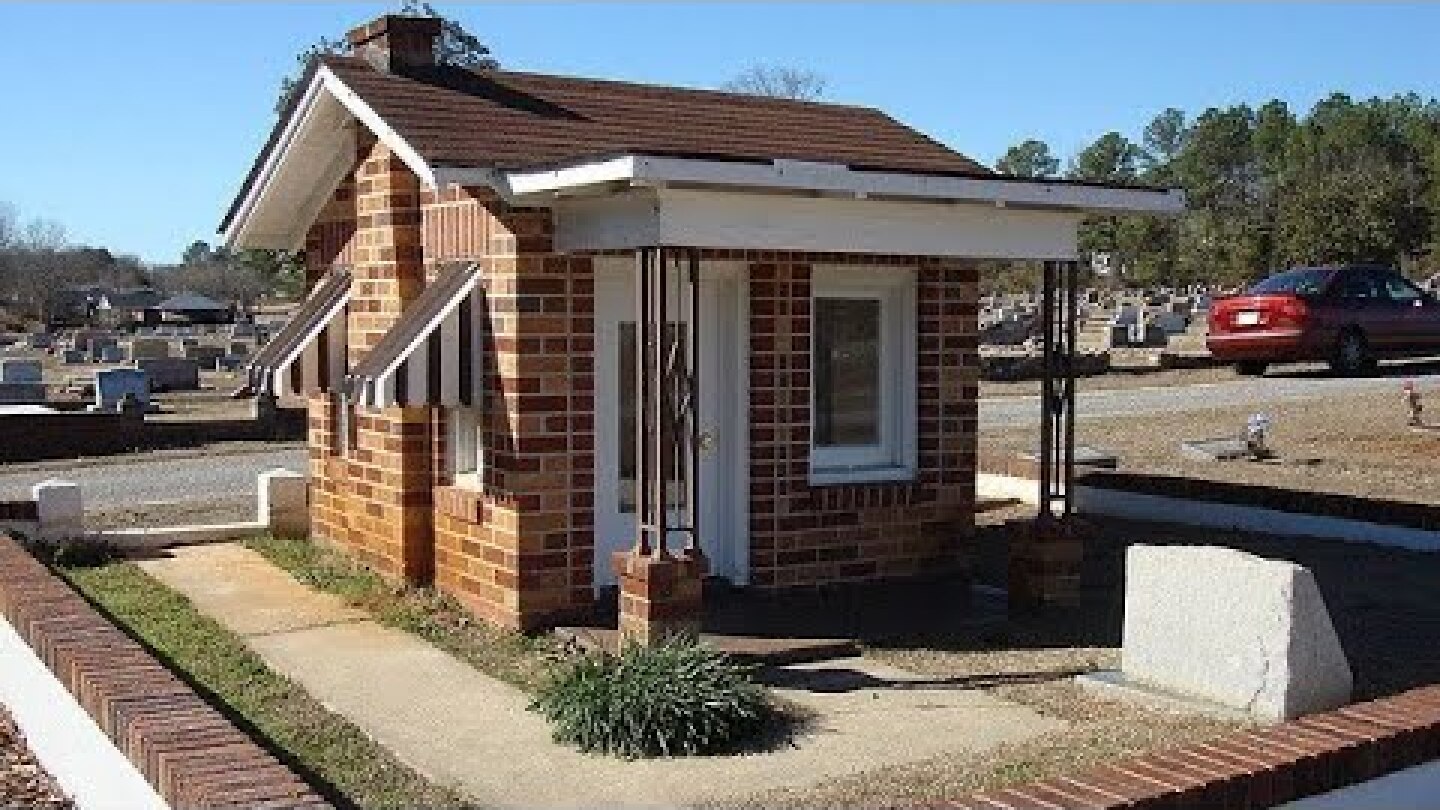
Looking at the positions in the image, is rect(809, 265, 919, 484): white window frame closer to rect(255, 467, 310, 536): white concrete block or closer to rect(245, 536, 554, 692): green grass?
rect(245, 536, 554, 692): green grass

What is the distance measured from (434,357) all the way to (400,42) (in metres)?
2.53

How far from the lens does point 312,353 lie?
10.4 m

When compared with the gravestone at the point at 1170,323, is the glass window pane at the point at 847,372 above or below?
below

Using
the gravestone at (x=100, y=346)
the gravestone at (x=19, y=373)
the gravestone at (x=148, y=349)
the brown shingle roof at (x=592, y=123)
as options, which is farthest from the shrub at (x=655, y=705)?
the gravestone at (x=100, y=346)

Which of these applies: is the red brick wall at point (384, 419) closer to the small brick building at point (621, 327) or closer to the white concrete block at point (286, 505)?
the small brick building at point (621, 327)

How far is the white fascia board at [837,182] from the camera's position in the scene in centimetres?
723

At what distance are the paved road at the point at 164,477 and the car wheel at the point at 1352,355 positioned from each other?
600 inches

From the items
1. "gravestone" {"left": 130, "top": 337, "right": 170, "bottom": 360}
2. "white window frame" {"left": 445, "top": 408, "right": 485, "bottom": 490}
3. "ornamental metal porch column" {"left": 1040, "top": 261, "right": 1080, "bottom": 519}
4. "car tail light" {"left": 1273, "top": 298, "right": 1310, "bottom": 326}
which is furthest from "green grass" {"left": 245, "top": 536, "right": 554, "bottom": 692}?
"gravestone" {"left": 130, "top": 337, "right": 170, "bottom": 360}

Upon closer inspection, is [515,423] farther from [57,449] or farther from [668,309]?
[57,449]

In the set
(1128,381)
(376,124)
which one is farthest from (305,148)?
(1128,381)

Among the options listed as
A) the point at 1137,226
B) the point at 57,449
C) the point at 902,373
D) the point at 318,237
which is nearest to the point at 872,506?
the point at 902,373

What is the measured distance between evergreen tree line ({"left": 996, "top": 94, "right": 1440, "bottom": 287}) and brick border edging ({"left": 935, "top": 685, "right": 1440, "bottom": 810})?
27747 millimetres

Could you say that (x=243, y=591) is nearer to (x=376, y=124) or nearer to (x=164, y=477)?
(x=376, y=124)

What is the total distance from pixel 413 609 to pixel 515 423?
153 cm
